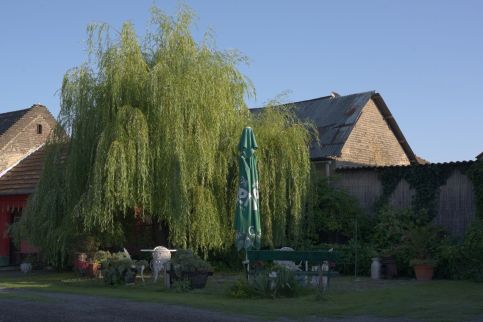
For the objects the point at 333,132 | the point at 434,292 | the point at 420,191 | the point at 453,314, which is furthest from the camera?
the point at 333,132

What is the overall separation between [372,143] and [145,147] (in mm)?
14629

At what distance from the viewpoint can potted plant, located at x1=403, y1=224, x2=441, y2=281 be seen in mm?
17547

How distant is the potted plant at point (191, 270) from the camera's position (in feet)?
48.4

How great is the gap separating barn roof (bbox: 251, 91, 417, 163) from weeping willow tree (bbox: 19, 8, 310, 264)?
26.1ft

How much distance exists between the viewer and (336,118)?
28875 mm

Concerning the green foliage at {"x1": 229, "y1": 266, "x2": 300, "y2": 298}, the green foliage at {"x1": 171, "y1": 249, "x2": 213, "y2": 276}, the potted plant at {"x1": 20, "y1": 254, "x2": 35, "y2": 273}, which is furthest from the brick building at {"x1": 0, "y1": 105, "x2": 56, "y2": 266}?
the green foliage at {"x1": 229, "y1": 266, "x2": 300, "y2": 298}

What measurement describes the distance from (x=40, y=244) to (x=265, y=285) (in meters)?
7.90

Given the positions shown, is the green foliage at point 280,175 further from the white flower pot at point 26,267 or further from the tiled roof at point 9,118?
the tiled roof at point 9,118

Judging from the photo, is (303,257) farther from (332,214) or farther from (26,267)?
(26,267)

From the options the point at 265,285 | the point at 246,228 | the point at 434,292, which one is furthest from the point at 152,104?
the point at 434,292

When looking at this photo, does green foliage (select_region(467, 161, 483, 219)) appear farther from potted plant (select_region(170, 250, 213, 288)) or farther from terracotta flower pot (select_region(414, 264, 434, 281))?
potted plant (select_region(170, 250, 213, 288))

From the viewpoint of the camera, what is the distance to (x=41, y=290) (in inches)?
594

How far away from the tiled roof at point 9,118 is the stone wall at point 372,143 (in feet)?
45.0

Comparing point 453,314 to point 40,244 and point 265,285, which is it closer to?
point 265,285
